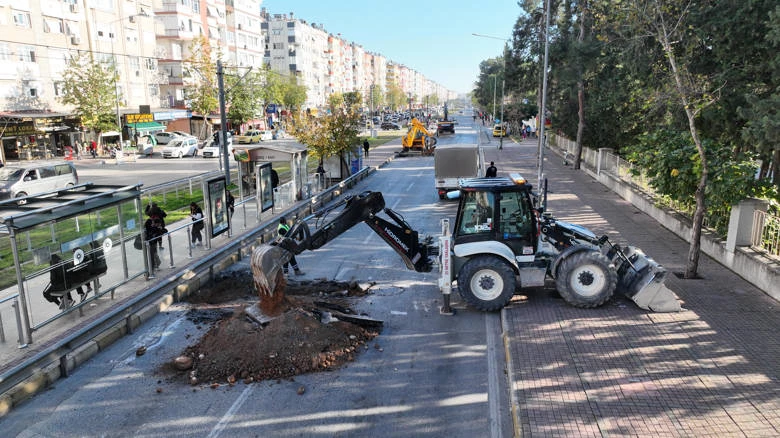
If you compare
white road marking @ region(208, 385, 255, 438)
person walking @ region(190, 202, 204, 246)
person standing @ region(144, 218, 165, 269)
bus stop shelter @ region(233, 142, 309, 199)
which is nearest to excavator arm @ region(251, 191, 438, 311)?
white road marking @ region(208, 385, 255, 438)

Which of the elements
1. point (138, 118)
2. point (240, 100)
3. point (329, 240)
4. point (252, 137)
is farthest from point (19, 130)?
point (329, 240)

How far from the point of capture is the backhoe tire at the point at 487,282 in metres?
10.3

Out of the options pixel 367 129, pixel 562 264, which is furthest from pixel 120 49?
pixel 562 264

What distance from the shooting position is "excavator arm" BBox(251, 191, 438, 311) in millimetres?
9406

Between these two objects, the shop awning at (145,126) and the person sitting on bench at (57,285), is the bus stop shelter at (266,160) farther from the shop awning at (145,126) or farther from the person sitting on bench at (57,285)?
the shop awning at (145,126)

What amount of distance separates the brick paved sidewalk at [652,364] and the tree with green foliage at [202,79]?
1991 inches

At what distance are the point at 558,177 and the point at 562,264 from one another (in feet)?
69.0

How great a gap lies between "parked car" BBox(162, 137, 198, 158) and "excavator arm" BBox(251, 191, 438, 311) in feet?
127

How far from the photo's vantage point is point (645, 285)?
31.8 ft

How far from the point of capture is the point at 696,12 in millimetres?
13797

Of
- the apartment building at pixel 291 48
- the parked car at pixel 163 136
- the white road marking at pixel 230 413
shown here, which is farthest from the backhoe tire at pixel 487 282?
the apartment building at pixel 291 48

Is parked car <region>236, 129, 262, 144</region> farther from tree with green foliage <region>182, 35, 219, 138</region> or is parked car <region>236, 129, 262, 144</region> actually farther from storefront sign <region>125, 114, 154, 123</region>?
storefront sign <region>125, 114, 154, 123</region>

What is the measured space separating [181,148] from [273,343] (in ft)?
134

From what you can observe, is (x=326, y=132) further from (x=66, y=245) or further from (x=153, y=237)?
(x=66, y=245)
